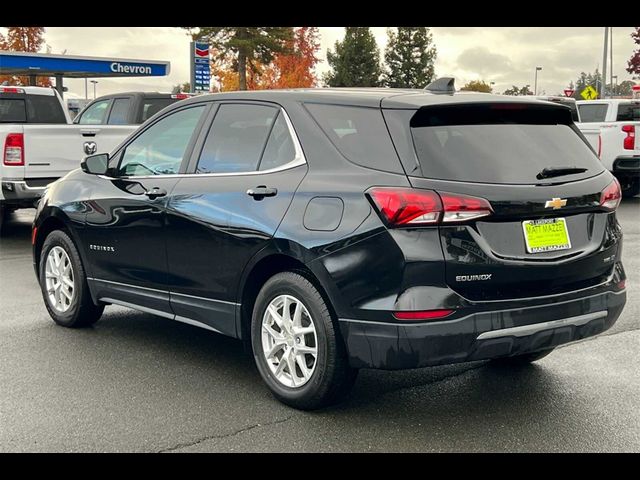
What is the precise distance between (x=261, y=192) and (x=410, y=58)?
6949 centimetres

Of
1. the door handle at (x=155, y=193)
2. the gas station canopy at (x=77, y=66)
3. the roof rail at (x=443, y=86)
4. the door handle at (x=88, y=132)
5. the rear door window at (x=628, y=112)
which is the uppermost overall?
Answer: the gas station canopy at (x=77, y=66)

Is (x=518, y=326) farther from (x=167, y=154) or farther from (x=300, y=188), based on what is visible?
(x=167, y=154)

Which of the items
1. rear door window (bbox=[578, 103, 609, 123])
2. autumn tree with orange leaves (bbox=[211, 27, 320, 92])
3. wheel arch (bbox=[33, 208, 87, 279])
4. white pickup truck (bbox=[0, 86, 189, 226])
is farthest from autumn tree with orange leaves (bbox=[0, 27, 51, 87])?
wheel arch (bbox=[33, 208, 87, 279])

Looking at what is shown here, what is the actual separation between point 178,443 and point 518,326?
67.5 inches

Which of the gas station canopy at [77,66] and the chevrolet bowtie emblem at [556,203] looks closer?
the chevrolet bowtie emblem at [556,203]

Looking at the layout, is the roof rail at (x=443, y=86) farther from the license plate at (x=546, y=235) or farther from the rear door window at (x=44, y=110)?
the rear door window at (x=44, y=110)

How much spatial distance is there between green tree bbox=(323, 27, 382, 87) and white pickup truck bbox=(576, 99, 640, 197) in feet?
155

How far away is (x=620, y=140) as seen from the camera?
16.7 metres

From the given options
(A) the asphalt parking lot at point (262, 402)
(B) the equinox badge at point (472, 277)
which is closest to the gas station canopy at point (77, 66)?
(A) the asphalt parking lot at point (262, 402)

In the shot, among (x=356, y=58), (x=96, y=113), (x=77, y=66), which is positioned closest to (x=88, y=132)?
(x=96, y=113)

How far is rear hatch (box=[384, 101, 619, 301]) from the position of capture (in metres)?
3.90

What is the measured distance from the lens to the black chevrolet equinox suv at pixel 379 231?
389 centimetres

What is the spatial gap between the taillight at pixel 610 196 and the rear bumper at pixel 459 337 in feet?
2.11

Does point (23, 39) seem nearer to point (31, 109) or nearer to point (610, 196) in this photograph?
point (31, 109)
